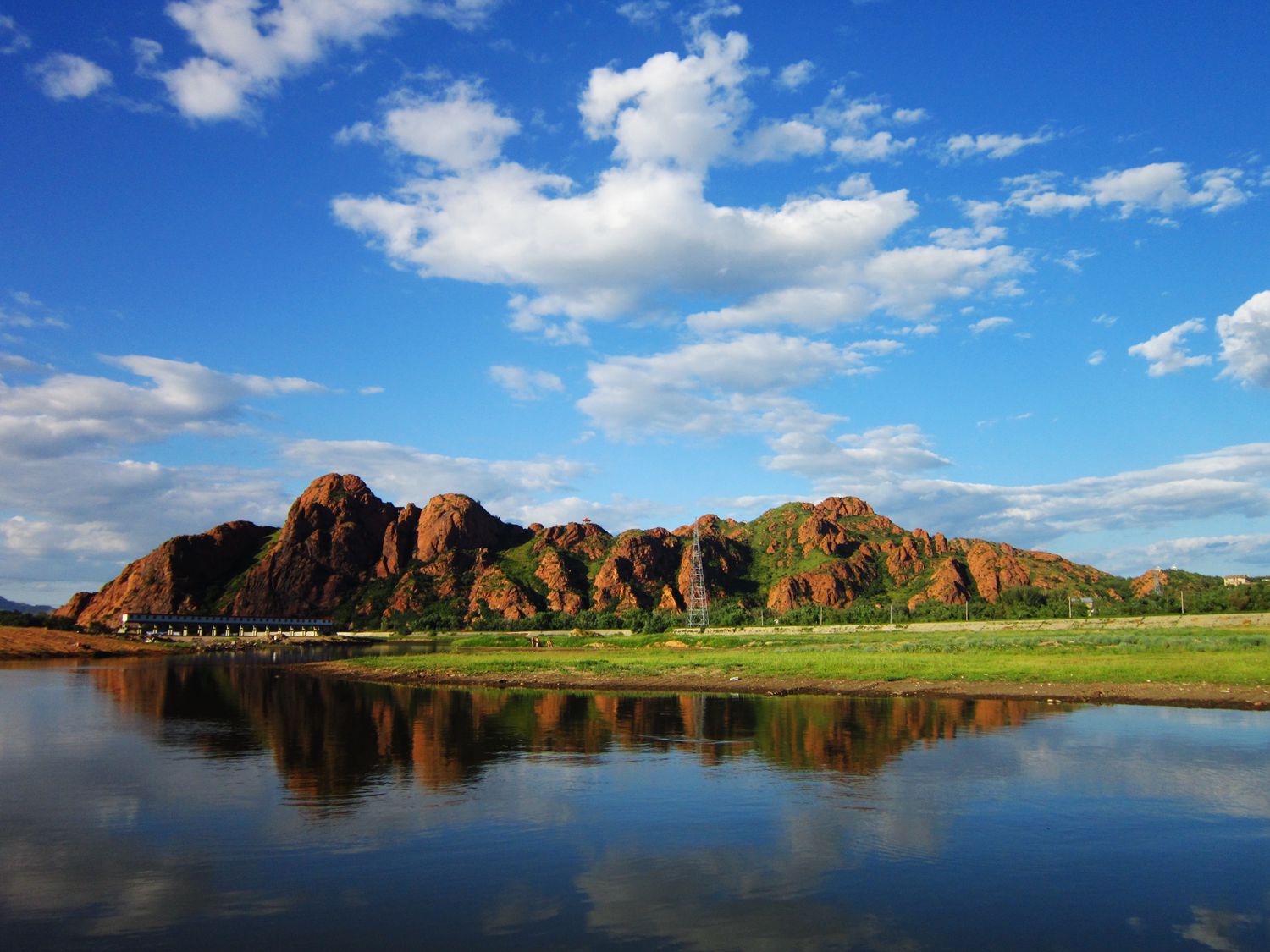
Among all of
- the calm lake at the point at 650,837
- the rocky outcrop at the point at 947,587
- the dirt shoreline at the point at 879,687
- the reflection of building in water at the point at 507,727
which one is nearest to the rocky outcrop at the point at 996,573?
the rocky outcrop at the point at 947,587

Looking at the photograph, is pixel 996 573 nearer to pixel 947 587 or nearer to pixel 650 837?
pixel 947 587

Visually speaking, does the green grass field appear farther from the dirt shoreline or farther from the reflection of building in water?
the reflection of building in water

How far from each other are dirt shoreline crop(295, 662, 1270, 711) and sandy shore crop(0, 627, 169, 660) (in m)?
60.6

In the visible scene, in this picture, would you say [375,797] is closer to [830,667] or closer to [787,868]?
[787,868]

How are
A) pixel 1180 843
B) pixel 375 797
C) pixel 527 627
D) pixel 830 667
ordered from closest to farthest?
pixel 1180 843 < pixel 375 797 < pixel 830 667 < pixel 527 627

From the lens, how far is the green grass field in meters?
45.9

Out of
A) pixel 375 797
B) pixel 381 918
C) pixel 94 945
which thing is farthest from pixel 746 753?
pixel 94 945

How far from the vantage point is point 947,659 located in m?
58.6

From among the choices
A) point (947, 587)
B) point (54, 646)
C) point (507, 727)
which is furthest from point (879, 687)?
point (947, 587)

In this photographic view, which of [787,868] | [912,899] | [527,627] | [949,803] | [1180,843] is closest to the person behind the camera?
[912,899]

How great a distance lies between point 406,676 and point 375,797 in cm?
4501

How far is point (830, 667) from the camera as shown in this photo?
55.2 m

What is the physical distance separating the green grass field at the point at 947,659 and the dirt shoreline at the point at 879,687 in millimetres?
1338

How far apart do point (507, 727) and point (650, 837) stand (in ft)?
60.9
